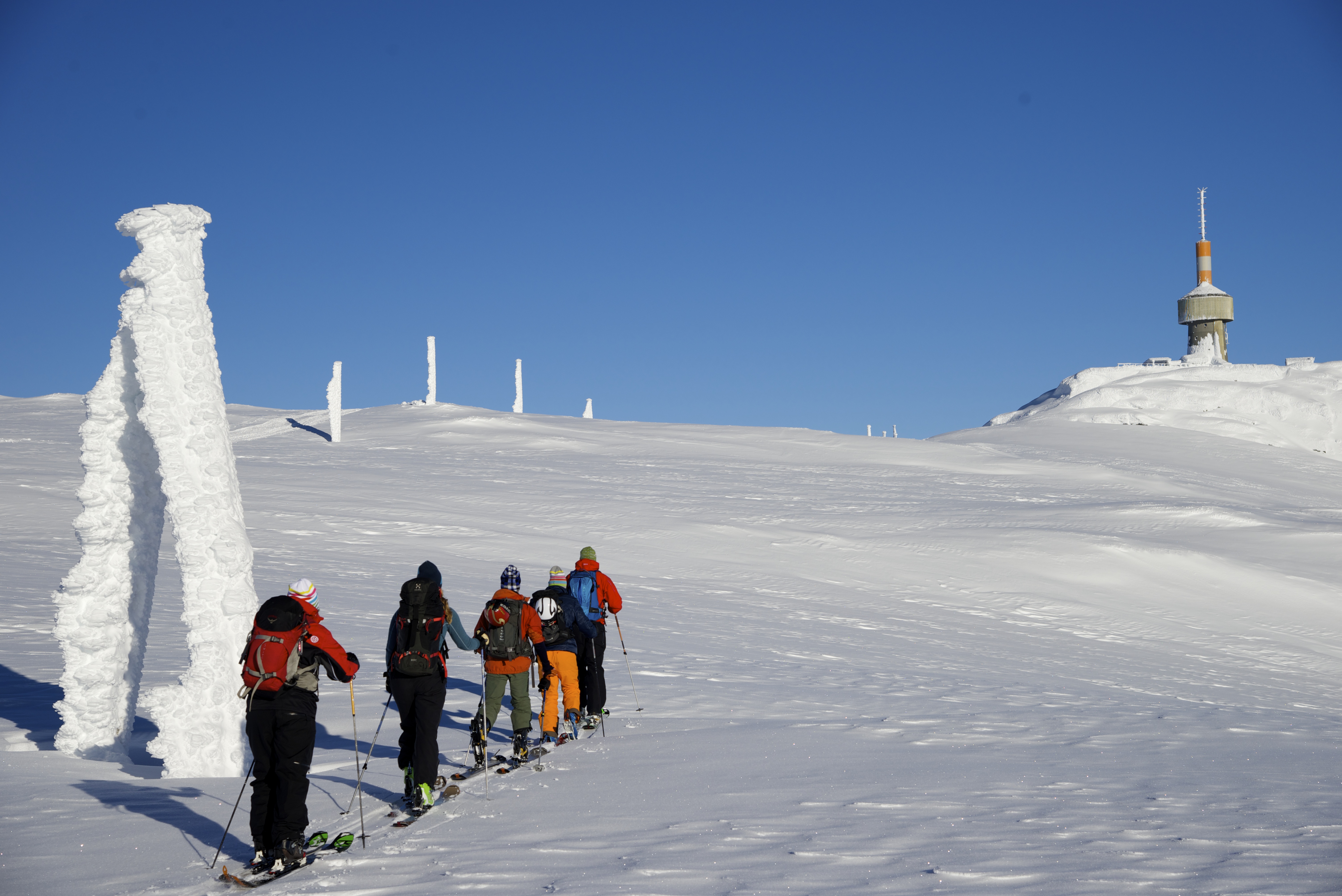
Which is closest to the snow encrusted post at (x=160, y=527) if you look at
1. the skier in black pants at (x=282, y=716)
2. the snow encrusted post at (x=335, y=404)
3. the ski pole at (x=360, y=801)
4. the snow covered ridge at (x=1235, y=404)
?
the ski pole at (x=360, y=801)

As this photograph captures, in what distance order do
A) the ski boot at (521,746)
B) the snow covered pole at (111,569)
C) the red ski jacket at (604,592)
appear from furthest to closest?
the red ski jacket at (604,592)
the snow covered pole at (111,569)
the ski boot at (521,746)

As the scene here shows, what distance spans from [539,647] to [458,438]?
94.6 feet

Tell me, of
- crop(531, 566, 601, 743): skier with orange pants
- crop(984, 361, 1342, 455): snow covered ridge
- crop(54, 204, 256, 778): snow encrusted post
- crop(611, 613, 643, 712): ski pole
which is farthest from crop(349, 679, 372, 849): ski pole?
crop(984, 361, 1342, 455): snow covered ridge

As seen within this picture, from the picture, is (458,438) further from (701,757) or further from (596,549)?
(701,757)

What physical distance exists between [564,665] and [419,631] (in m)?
2.65

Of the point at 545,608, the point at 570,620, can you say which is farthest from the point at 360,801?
the point at 570,620

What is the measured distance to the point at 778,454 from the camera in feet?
118

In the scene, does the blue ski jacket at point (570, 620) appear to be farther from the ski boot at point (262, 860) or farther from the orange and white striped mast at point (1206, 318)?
the orange and white striped mast at point (1206, 318)

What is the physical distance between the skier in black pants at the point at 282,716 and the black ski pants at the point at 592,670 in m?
3.86

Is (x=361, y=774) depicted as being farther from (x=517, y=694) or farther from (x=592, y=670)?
(x=592, y=670)

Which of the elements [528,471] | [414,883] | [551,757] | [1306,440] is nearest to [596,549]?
[528,471]

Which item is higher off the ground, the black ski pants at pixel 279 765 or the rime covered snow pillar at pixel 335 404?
the rime covered snow pillar at pixel 335 404

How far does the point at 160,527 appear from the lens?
9430 millimetres

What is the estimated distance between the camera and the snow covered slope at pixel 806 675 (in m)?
5.86
